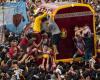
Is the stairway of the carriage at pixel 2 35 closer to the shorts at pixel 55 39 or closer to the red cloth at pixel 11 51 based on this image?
the red cloth at pixel 11 51

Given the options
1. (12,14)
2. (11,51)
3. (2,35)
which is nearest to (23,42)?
(11,51)

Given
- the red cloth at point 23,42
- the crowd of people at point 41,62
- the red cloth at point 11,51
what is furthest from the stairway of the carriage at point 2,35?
the red cloth at point 11,51

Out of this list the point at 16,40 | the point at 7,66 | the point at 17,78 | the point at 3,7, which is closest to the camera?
the point at 17,78

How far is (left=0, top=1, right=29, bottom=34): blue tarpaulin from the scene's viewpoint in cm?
2185

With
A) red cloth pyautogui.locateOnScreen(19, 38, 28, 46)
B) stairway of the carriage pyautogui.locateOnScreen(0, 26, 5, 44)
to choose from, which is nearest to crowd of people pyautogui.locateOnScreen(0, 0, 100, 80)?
red cloth pyautogui.locateOnScreen(19, 38, 28, 46)

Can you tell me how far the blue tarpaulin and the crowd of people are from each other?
→ 274 centimetres

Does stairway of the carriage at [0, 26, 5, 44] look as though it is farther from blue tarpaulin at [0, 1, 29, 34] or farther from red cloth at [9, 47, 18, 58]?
red cloth at [9, 47, 18, 58]

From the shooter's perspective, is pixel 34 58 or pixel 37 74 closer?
pixel 37 74

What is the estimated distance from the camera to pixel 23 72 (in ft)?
54.3

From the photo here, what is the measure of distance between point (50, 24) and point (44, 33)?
43 cm

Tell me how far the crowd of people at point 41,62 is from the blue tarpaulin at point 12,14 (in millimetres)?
2738

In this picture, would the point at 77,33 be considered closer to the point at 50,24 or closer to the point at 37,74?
the point at 50,24

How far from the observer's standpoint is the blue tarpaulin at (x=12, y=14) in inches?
860

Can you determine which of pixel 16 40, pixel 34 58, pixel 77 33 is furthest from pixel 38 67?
pixel 16 40
